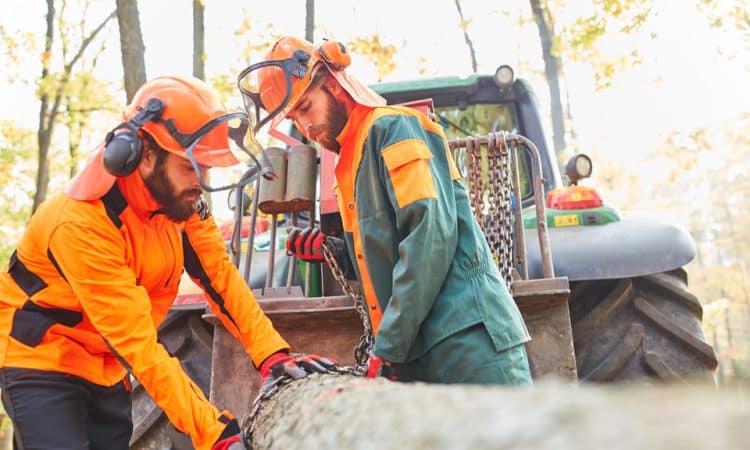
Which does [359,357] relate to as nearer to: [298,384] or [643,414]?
[298,384]

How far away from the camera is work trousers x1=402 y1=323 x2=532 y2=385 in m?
2.41

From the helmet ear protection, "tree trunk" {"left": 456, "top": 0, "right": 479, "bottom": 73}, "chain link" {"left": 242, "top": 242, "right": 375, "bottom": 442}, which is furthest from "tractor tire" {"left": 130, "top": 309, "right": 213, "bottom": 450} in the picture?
"tree trunk" {"left": 456, "top": 0, "right": 479, "bottom": 73}

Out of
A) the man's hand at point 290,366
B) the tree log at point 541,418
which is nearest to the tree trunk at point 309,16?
the man's hand at point 290,366

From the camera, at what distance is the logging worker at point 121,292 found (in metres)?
2.45

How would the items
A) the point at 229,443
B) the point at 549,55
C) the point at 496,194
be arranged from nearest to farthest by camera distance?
the point at 229,443 < the point at 496,194 < the point at 549,55

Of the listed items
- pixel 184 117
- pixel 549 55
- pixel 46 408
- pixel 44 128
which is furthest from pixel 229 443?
pixel 549 55

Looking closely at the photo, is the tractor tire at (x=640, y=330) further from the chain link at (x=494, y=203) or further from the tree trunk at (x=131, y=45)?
the tree trunk at (x=131, y=45)

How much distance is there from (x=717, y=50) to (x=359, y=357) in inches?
Result: 620

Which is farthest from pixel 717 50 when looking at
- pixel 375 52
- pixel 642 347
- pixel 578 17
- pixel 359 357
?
pixel 359 357

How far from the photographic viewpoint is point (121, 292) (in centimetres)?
248

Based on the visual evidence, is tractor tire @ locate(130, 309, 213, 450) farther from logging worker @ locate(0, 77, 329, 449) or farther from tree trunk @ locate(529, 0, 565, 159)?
tree trunk @ locate(529, 0, 565, 159)

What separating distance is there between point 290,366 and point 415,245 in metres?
0.60

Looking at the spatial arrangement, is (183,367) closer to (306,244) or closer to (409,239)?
(306,244)

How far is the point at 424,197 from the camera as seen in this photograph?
7.91 ft
